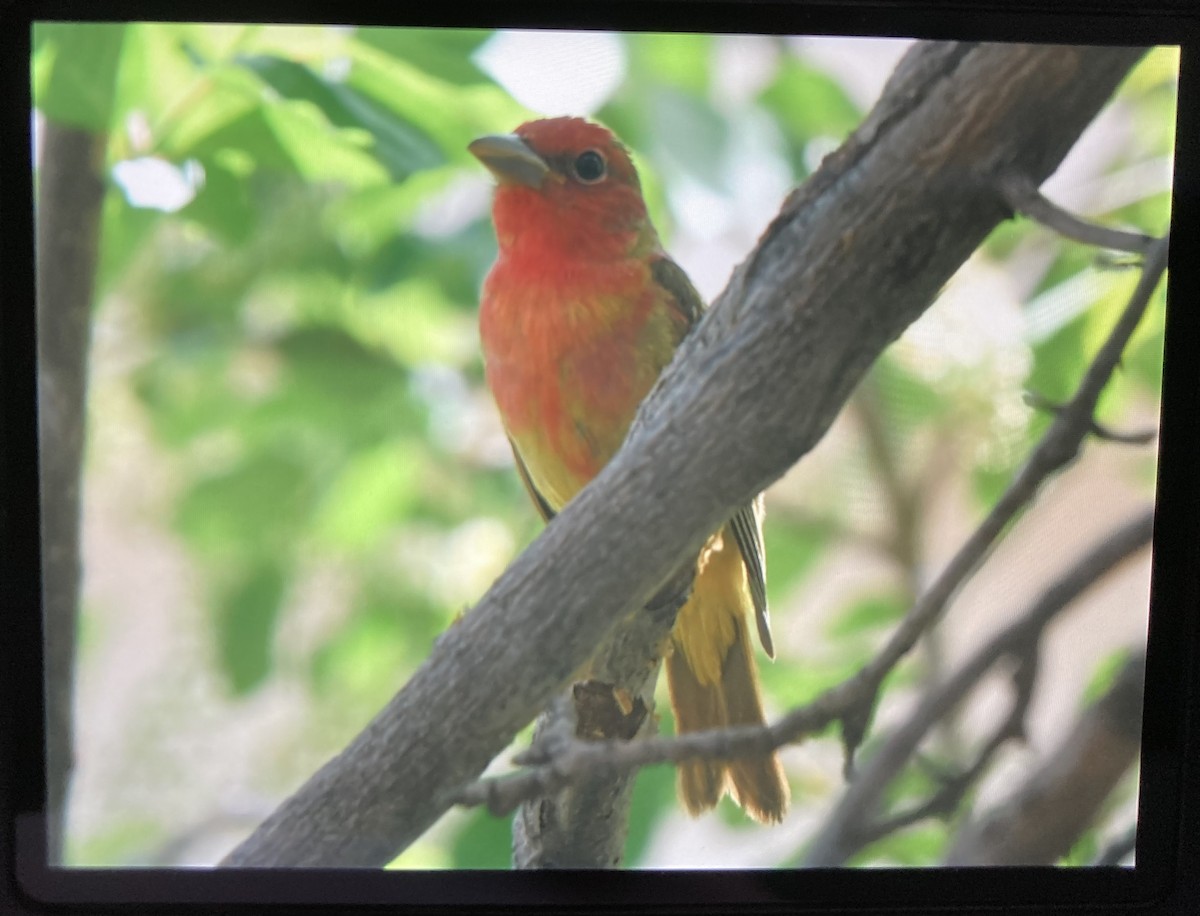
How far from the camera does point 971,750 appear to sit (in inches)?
47.3

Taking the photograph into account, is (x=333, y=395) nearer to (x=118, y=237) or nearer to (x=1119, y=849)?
(x=118, y=237)

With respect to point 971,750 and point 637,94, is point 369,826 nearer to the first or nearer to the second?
point 971,750

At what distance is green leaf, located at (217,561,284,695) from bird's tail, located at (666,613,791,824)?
0.42 metres

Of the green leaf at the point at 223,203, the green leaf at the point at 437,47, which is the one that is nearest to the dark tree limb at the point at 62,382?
the green leaf at the point at 223,203

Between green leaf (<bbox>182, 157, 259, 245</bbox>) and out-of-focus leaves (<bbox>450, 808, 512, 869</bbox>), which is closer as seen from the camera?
out-of-focus leaves (<bbox>450, 808, 512, 869</bbox>)

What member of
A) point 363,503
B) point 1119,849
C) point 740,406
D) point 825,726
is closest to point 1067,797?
point 1119,849

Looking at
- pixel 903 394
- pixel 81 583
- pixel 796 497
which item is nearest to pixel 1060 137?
pixel 903 394

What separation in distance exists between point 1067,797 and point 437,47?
95cm

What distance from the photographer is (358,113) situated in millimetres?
1229

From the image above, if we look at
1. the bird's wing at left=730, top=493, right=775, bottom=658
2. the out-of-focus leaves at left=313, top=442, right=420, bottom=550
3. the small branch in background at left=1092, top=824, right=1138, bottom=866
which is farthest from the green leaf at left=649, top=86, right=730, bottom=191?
the small branch in background at left=1092, top=824, right=1138, bottom=866

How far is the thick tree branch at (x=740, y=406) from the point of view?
1.05 meters

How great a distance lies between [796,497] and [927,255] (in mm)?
256

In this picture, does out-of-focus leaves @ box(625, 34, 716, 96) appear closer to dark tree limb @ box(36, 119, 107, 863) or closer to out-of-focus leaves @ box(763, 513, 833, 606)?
out-of-focus leaves @ box(763, 513, 833, 606)

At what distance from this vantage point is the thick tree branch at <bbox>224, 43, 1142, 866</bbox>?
1.05 m
